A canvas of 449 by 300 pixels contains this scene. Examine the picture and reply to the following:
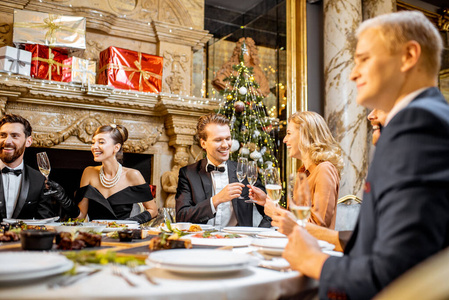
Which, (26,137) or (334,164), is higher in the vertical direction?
(26,137)

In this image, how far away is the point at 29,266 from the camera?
3.00ft

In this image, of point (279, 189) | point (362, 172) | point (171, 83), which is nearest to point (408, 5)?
point (362, 172)

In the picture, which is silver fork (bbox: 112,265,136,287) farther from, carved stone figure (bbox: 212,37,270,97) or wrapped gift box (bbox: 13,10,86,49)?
carved stone figure (bbox: 212,37,270,97)

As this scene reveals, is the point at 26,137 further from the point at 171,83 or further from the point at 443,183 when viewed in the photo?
the point at 443,183

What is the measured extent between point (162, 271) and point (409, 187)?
0.69 meters

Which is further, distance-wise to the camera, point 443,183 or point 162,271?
point 162,271

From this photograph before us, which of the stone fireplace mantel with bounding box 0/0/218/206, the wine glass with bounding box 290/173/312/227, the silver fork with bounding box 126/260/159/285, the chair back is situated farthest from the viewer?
the stone fireplace mantel with bounding box 0/0/218/206

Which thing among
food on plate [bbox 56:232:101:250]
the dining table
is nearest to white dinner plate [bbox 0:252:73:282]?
the dining table

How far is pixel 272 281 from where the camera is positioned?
3.26 feet

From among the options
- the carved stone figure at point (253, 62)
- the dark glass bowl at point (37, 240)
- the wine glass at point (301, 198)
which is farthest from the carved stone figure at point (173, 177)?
the wine glass at point (301, 198)

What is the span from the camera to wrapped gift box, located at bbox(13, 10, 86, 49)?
15.5 feet

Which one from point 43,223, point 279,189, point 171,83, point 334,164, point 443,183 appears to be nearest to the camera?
point 443,183

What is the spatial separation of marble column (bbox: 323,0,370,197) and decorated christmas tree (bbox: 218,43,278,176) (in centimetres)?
96

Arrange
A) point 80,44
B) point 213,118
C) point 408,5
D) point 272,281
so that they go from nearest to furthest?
point 272,281 → point 213,118 → point 80,44 → point 408,5
